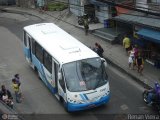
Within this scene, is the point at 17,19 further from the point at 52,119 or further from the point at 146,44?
the point at 52,119

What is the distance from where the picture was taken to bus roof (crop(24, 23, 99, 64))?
19703 millimetres

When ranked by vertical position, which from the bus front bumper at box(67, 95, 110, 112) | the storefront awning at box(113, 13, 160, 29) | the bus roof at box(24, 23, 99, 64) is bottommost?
the bus front bumper at box(67, 95, 110, 112)

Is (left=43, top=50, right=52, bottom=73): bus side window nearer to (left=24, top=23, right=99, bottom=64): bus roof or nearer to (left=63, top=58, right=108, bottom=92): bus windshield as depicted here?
(left=24, top=23, right=99, bottom=64): bus roof

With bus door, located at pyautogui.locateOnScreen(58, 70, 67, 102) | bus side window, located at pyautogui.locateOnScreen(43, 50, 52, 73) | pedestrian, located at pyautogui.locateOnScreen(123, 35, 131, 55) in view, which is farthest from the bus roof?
pedestrian, located at pyautogui.locateOnScreen(123, 35, 131, 55)

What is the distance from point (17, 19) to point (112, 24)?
1347cm

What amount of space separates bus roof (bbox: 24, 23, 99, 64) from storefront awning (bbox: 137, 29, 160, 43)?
479cm

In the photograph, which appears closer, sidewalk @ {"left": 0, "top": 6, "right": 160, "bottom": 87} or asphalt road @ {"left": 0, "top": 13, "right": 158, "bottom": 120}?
asphalt road @ {"left": 0, "top": 13, "right": 158, "bottom": 120}

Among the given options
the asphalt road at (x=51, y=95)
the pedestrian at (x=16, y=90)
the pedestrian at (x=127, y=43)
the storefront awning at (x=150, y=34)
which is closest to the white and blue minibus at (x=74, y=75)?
the asphalt road at (x=51, y=95)

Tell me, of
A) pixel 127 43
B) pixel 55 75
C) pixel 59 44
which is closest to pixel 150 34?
pixel 127 43

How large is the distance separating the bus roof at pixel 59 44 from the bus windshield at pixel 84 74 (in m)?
0.31

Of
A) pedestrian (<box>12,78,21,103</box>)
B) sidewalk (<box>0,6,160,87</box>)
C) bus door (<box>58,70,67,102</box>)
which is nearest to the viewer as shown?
Answer: bus door (<box>58,70,67,102</box>)

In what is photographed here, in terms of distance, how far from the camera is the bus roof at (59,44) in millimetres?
19703

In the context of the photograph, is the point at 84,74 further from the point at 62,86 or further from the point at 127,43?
the point at 127,43

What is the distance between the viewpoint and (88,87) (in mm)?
18750
